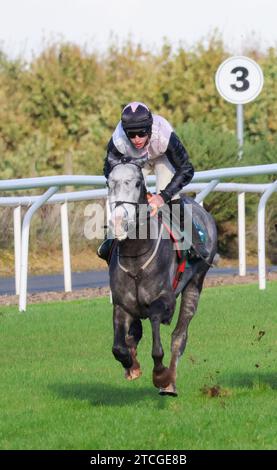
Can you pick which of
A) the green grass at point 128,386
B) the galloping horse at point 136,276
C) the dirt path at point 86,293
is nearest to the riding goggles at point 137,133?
the galloping horse at point 136,276

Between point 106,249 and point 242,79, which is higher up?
point 106,249

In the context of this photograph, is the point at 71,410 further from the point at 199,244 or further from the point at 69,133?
the point at 69,133

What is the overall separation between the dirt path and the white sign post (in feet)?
14.0

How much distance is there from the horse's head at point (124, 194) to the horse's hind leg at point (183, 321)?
38.4 inches

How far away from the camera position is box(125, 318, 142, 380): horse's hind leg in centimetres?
758

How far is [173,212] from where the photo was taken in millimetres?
7926

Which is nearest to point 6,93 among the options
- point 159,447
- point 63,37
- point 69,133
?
point 69,133

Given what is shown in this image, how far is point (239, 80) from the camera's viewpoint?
20438mm

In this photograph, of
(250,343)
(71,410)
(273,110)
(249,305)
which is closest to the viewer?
(71,410)

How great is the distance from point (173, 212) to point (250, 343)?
8.05 ft

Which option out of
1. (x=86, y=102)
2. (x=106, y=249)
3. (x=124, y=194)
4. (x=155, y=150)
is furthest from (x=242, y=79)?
(x=124, y=194)

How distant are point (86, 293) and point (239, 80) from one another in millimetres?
6943

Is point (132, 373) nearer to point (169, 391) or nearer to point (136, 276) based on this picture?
point (169, 391)

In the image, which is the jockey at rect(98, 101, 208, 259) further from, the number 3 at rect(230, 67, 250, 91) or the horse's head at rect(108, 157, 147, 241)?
the number 3 at rect(230, 67, 250, 91)
